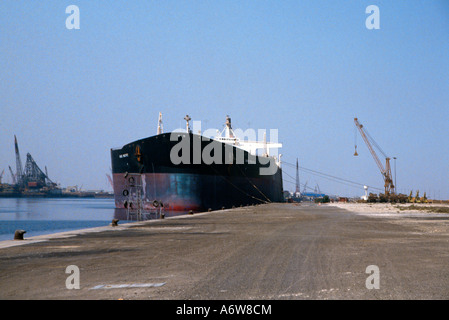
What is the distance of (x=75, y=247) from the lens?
11.6 meters

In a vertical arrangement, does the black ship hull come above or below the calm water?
above

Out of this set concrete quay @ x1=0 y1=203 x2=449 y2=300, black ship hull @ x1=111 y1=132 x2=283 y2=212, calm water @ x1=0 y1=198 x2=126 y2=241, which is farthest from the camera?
black ship hull @ x1=111 y1=132 x2=283 y2=212

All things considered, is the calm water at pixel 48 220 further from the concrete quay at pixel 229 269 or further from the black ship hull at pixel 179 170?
the concrete quay at pixel 229 269

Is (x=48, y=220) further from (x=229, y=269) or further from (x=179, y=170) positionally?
(x=229, y=269)

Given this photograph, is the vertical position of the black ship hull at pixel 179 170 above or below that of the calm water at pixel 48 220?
above

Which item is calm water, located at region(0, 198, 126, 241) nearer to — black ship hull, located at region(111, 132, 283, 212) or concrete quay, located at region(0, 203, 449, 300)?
black ship hull, located at region(111, 132, 283, 212)

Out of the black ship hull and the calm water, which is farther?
the black ship hull

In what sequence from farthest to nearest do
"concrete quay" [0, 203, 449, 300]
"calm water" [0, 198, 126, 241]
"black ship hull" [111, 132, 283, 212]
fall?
"black ship hull" [111, 132, 283, 212], "calm water" [0, 198, 126, 241], "concrete quay" [0, 203, 449, 300]

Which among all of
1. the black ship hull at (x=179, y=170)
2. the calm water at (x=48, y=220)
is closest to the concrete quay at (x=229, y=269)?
the calm water at (x=48, y=220)

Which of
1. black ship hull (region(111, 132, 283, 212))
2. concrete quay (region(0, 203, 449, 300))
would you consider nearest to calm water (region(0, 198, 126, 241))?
black ship hull (region(111, 132, 283, 212))

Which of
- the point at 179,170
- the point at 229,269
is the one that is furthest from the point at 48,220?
the point at 229,269

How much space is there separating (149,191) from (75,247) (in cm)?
2970
